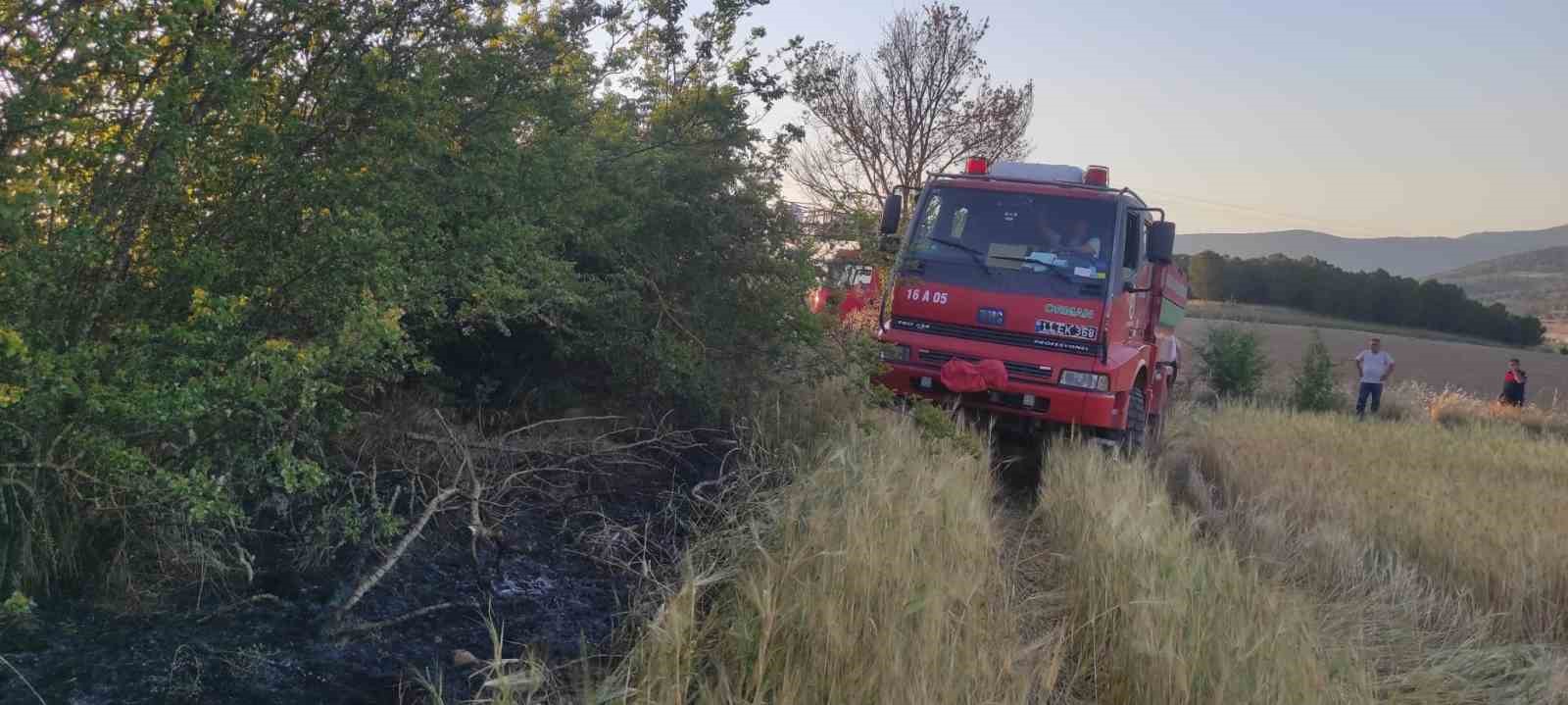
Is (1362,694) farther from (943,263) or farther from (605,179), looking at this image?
(943,263)

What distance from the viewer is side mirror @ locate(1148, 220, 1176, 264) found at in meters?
9.38

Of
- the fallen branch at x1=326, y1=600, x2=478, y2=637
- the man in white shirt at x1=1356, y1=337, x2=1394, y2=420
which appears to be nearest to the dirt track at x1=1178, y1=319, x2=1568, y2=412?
the man in white shirt at x1=1356, y1=337, x2=1394, y2=420

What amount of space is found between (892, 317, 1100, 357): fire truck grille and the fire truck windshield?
1.15 ft

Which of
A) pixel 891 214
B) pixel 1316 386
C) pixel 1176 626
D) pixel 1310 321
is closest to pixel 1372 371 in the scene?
pixel 1316 386

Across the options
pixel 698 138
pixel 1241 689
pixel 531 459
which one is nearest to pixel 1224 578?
pixel 1241 689

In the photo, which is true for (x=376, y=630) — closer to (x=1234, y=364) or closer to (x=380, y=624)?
(x=380, y=624)

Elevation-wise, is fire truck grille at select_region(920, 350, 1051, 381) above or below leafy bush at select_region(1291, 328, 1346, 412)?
above

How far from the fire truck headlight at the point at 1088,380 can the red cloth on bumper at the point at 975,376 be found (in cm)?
50

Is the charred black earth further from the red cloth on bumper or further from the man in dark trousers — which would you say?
the man in dark trousers

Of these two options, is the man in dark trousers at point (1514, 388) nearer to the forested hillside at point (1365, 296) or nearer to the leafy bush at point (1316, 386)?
the leafy bush at point (1316, 386)

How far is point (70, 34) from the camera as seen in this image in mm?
3293

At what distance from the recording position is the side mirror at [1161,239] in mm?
9383

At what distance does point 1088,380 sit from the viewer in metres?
8.73

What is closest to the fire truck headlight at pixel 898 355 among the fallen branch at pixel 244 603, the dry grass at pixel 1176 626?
the dry grass at pixel 1176 626
